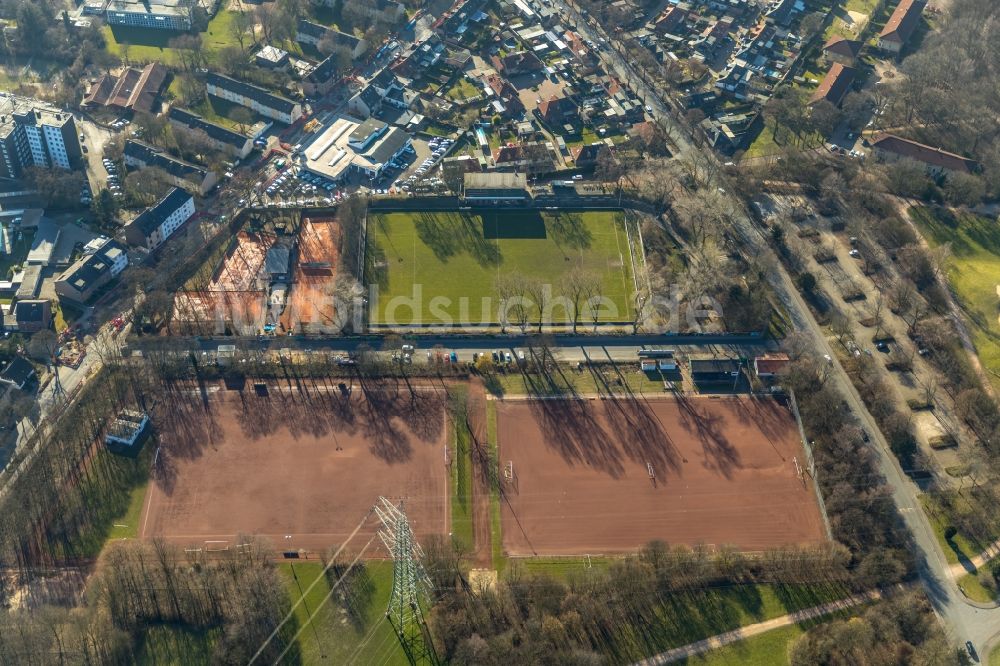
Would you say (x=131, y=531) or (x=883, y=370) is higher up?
(x=883, y=370)

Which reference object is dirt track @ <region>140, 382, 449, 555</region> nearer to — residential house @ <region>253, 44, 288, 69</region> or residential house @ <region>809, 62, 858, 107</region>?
residential house @ <region>253, 44, 288, 69</region>

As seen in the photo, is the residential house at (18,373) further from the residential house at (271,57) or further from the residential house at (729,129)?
the residential house at (729,129)

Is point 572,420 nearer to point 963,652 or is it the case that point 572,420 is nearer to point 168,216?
point 963,652

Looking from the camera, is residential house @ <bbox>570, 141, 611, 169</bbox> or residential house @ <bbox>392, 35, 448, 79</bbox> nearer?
residential house @ <bbox>570, 141, 611, 169</bbox>

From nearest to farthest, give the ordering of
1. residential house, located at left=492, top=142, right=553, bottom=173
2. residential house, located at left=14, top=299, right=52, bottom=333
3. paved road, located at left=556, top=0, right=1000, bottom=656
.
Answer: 1. paved road, located at left=556, top=0, right=1000, bottom=656
2. residential house, located at left=14, top=299, right=52, bottom=333
3. residential house, located at left=492, top=142, right=553, bottom=173

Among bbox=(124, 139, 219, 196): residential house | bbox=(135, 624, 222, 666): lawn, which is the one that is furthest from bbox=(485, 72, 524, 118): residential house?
bbox=(135, 624, 222, 666): lawn

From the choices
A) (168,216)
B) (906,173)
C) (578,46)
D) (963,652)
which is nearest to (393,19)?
(578,46)
